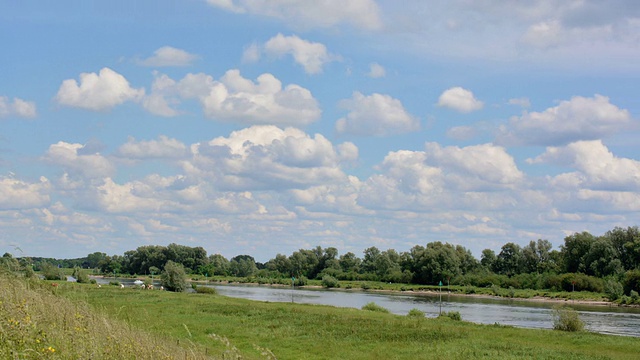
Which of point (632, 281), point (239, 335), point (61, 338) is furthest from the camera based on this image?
point (632, 281)

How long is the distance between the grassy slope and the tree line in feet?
229

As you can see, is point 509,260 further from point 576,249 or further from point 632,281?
point 632,281

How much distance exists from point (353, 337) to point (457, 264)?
103 m

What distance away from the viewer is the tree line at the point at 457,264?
347ft

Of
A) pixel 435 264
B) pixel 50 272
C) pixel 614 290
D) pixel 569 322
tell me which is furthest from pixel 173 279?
pixel 435 264

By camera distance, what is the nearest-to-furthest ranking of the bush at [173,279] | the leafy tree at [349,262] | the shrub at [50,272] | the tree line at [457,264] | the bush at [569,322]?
the bush at [569,322]
the shrub at [50,272]
the bush at [173,279]
the tree line at [457,264]
the leafy tree at [349,262]

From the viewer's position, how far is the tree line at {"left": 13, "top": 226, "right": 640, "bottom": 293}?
106m

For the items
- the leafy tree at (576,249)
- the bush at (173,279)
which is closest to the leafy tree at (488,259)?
the leafy tree at (576,249)

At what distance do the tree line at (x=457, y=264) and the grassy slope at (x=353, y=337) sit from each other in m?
69.7

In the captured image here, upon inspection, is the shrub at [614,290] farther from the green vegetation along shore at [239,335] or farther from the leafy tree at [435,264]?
the green vegetation along shore at [239,335]

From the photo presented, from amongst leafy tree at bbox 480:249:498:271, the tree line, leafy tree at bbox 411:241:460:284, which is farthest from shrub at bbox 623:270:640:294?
leafy tree at bbox 480:249:498:271

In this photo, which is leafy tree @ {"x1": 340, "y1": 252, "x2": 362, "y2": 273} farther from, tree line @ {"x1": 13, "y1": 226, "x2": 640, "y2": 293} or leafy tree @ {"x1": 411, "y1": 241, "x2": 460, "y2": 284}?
leafy tree @ {"x1": 411, "y1": 241, "x2": 460, "y2": 284}

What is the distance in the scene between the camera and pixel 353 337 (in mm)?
26250

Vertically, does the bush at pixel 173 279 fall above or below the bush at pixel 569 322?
above
